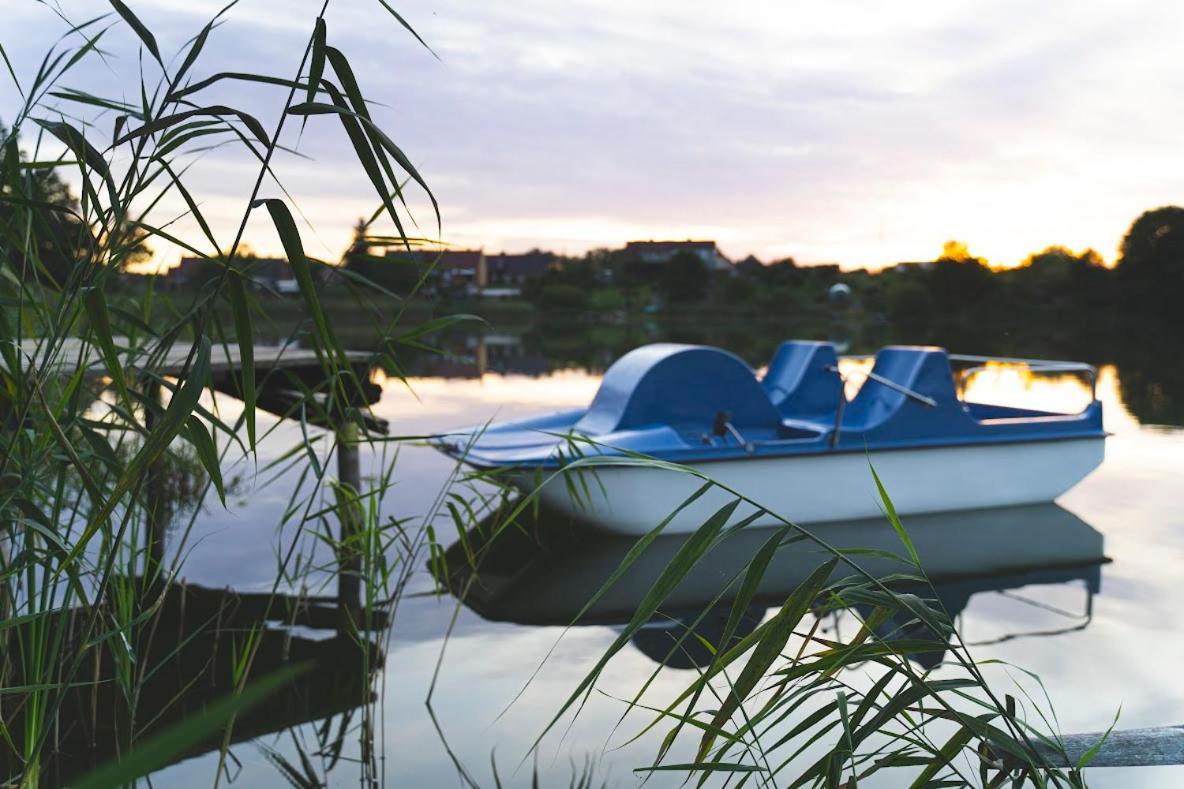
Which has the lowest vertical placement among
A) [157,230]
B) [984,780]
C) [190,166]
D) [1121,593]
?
[1121,593]

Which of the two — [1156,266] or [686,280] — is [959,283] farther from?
[686,280]

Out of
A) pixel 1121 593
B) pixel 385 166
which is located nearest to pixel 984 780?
pixel 385 166

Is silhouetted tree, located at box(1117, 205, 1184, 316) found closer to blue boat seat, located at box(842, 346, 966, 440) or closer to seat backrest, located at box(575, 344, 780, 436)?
blue boat seat, located at box(842, 346, 966, 440)

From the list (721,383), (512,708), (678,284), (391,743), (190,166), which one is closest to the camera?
(190,166)

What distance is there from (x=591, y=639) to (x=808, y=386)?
4.01 m

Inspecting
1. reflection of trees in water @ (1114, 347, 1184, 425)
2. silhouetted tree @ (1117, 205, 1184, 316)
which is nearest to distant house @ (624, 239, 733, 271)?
silhouetted tree @ (1117, 205, 1184, 316)

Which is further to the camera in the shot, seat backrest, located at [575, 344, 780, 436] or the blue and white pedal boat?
seat backrest, located at [575, 344, 780, 436]

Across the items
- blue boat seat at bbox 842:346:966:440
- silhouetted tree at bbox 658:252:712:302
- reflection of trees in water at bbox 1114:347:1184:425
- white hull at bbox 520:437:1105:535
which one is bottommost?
reflection of trees in water at bbox 1114:347:1184:425

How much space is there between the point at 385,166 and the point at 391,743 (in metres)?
3.06

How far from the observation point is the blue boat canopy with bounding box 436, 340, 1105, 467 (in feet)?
24.0

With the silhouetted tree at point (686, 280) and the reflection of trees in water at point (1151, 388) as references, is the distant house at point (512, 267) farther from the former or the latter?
the reflection of trees in water at point (1151, 388)

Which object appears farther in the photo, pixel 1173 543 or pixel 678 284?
pixel 678 284

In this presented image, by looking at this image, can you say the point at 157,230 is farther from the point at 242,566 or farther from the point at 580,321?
the point at 580,321

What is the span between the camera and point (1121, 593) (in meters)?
6.97
